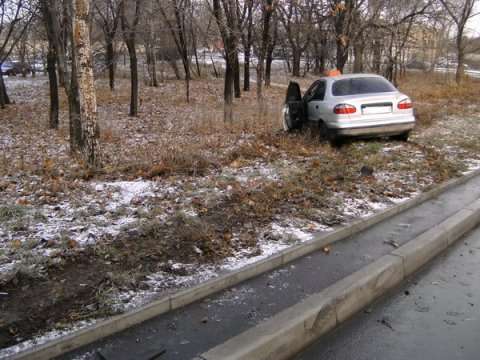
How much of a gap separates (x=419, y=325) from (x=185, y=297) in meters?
1.80

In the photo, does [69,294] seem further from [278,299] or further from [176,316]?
[278,299]

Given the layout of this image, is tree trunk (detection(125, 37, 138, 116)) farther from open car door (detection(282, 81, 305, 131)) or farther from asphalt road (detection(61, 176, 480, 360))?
asphalt road (detection(61, 176, 480, 360))

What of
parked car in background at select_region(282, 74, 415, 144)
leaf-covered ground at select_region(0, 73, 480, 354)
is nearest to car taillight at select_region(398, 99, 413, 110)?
parked car in background at select_region(282, 74, 415, 144)

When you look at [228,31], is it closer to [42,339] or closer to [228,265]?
[228,265]

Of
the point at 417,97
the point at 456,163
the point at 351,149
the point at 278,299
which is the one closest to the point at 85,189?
the point at 278,299

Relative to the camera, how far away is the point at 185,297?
11.2ft

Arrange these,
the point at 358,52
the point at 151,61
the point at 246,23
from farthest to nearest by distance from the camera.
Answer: the point at 151,61 → the point at 358,52 → the point at 246,23

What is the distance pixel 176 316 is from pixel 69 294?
85cm

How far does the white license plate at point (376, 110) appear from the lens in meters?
8.72

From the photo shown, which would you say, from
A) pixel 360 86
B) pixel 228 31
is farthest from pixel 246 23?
pixel 360 86

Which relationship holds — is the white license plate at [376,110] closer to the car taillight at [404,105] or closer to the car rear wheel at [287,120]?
the car taillight at [404,105]

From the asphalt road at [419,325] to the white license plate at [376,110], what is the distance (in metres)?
5.04

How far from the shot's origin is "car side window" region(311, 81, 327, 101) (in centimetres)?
949

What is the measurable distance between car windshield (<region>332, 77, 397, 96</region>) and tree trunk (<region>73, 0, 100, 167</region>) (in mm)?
4915
